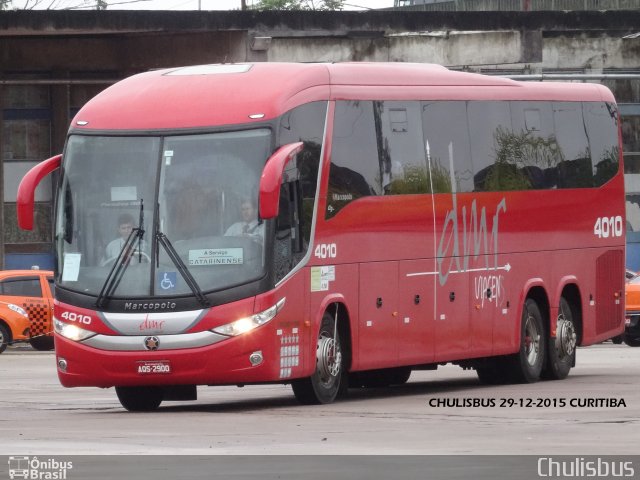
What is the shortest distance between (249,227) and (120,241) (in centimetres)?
126

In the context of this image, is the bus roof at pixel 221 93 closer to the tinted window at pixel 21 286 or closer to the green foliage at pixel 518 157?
the green foliage at pixel 518 157

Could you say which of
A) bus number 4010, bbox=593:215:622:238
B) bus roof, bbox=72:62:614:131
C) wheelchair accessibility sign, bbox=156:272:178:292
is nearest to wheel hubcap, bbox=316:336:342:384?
wheelchair accessibility sign, bbox=156:272:178:292

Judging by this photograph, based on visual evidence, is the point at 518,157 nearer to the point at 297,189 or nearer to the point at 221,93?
the point at 297,189

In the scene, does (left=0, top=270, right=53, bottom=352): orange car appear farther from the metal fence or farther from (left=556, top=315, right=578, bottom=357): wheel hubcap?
the metal fence

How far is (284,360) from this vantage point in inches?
682

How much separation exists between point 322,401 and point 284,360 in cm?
107

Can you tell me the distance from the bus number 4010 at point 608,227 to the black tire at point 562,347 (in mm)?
1154

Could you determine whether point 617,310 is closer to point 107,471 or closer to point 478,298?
point 478,298

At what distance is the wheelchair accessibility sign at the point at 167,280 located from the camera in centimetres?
1708

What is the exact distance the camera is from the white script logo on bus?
20.6m

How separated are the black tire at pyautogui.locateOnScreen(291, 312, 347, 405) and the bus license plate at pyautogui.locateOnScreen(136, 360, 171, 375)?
5.24ft

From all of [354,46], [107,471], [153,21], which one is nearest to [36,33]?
[153,21]

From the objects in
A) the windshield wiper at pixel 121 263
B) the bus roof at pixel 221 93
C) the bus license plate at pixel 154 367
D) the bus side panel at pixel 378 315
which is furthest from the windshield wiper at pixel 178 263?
the bus side panel at pixel 378 315

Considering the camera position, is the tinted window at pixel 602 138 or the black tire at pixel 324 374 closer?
the black tire at pixel 324 374
